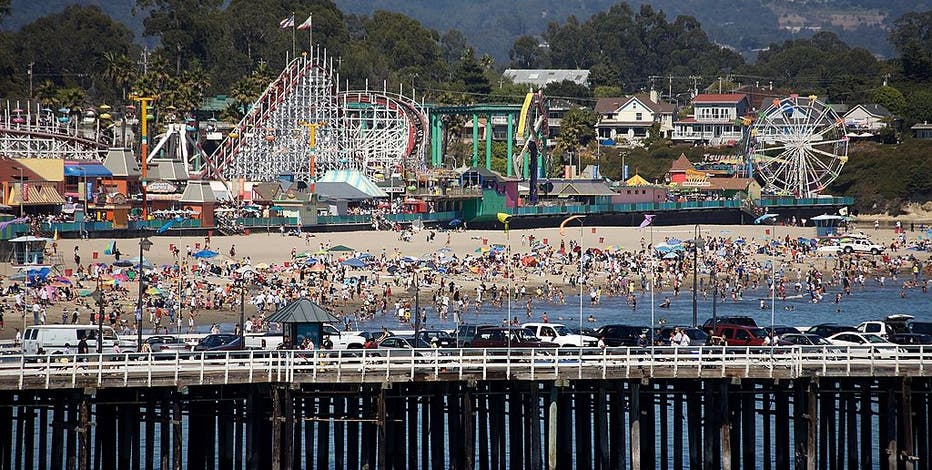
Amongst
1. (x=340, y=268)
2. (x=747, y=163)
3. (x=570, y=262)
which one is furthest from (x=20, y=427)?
(x=747, y=163)

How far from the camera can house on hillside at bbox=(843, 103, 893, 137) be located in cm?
16212

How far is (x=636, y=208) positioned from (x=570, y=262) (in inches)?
1176

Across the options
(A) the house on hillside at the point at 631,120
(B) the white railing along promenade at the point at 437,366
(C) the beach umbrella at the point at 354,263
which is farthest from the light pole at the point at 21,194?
(A) the house on hillside at the point at 631,120

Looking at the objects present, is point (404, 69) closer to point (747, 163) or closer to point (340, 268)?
point (747, 163)

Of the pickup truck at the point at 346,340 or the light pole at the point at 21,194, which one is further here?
the light pole at the point at 21,194

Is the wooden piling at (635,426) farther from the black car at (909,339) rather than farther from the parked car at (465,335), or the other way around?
the black car at (909,339)

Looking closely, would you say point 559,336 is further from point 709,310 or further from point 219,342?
point 709,310

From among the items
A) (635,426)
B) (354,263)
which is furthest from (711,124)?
(635,426)

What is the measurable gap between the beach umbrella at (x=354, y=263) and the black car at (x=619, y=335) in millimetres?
35310

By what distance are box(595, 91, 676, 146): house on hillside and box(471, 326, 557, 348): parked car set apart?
12837 cm

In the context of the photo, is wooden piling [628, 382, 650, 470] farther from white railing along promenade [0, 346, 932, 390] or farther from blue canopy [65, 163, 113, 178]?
blue canopy [65, 163, 113, 178]

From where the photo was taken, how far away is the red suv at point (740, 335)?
147 feet

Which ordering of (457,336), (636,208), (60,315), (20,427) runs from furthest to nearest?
(636,208) → (60,315) → (457,336) → (20,427)

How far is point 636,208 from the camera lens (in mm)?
119500
